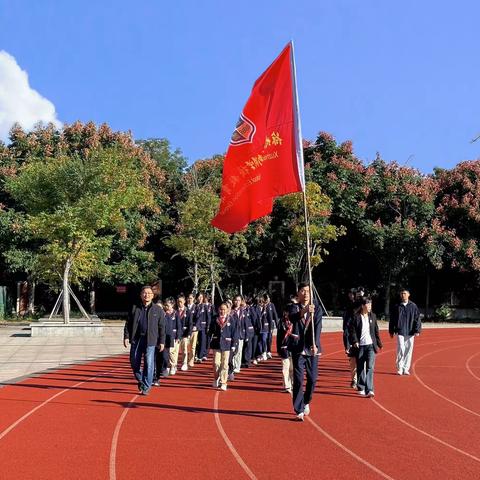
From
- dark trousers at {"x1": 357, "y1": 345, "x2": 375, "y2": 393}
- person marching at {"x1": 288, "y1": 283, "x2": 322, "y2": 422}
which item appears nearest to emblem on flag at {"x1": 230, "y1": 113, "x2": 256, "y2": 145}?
person marching at {"x1": 288, "y1": 283, "x2": 322, "y2": 422}

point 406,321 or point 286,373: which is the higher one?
point 406,321

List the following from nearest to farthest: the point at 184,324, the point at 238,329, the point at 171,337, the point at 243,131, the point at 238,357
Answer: the point at 243,131 → the point at 238,329 → the point at 171,337 → the point at 238,357 → the point at 184,324

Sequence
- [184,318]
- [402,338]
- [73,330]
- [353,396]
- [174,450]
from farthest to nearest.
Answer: [73,330] < [184,318] < [402,338] < [353,396] < [174,450]

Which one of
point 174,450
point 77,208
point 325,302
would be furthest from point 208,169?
point 174,450

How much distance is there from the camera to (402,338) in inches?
494

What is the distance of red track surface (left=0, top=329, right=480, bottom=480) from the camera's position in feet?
19.4

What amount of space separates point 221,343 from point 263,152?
11.9 feet

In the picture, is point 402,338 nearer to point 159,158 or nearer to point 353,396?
point 353,396

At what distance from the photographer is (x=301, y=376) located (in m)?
8.02

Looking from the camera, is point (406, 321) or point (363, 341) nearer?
point (363, 341)

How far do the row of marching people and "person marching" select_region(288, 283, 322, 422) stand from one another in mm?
2763

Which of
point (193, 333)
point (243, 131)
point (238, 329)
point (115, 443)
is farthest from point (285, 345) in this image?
point (193, 333)

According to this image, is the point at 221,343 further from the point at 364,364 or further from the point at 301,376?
the point at 301,376

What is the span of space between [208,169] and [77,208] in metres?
17.3
